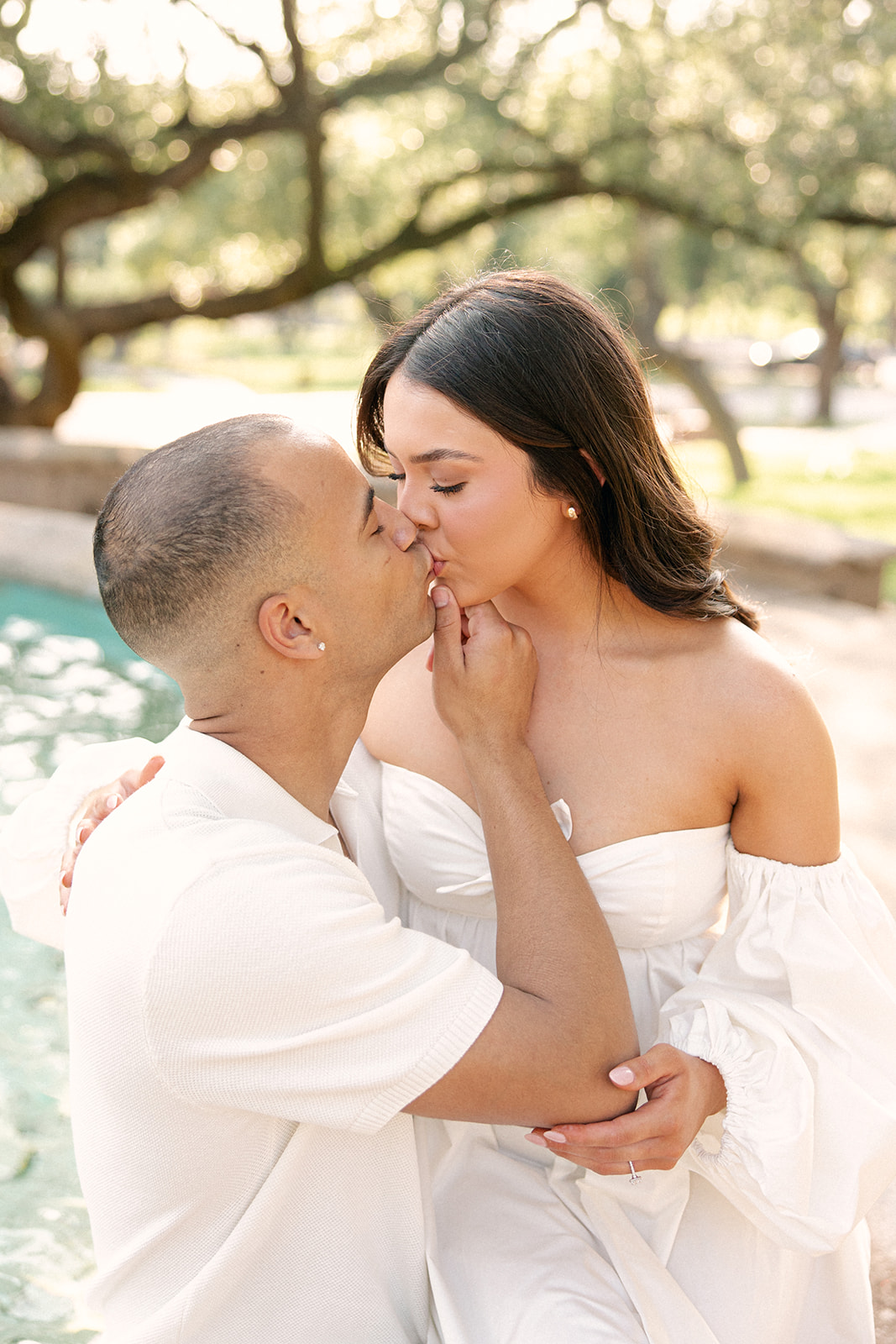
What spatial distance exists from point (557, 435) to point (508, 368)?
0.51ft

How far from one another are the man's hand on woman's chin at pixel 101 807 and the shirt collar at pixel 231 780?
0.93 feet

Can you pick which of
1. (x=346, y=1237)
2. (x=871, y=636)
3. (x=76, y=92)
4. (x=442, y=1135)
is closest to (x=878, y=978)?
(x=442, y=1135)

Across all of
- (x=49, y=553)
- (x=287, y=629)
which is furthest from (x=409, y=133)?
(x=287, y=629)

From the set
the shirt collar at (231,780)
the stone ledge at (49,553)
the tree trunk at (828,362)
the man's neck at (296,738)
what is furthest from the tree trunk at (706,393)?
the shirt collar at (231,780)

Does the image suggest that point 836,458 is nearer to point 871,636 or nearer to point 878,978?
point 871,636

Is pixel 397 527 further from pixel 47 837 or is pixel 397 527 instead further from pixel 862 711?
pixel 862 711

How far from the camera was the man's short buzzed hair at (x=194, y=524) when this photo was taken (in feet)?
5.56

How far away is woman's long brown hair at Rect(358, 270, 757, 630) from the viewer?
2.10 m

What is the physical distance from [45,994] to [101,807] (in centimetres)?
242

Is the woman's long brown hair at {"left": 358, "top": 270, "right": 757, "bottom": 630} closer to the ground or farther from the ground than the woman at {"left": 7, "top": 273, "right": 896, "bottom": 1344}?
farther from the ground

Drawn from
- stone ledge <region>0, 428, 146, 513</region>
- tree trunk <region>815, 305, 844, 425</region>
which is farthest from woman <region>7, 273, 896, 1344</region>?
tree trunk <region>815, 305, 844, 425</region>

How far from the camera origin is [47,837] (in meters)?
2.26

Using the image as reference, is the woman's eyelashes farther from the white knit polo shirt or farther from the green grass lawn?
the green grass lawn

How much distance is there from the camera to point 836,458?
62.5 feet
